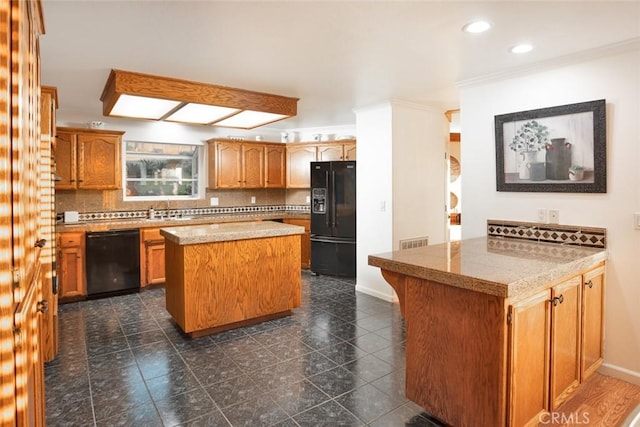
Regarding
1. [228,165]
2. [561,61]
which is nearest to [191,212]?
[228,165]

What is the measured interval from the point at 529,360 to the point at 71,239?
4854mm

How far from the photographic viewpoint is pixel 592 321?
8.62 feet

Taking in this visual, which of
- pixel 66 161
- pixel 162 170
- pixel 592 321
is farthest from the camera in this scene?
pixel 162 170

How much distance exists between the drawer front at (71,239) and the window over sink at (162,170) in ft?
3.66

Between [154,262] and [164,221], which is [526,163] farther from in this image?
[154,262]

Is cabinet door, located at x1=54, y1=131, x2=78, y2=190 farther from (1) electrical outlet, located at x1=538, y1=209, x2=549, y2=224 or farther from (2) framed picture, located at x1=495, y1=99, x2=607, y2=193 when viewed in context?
(1) electrical outlet, located at x1=538, y1=209, x2=549, y2=224

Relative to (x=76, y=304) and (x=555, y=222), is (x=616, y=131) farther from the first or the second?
(x=76, y=304)

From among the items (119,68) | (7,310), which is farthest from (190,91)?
(7,310)

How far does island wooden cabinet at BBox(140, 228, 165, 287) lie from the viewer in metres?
5.11

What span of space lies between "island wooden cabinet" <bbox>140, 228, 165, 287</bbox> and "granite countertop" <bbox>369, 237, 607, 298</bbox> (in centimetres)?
373

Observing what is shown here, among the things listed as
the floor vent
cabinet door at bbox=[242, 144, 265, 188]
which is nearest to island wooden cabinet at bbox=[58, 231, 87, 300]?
cabinet door at bbox=[242, 144, 265, 188]

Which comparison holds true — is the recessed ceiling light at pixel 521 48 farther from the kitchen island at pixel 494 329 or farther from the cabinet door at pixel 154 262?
the cabinet door at pixel 154 262

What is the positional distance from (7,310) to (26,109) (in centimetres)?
73

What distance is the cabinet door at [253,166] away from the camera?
20.5 ft
